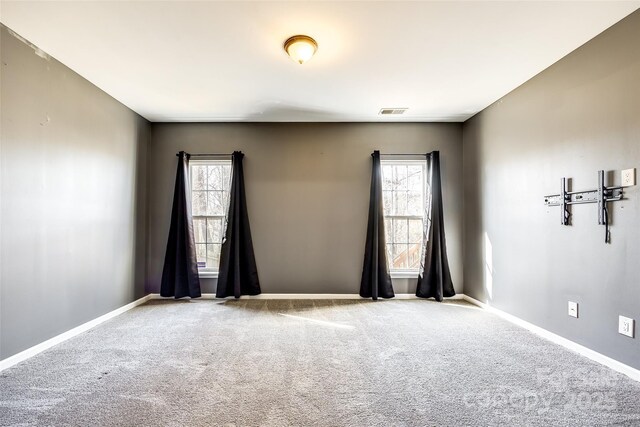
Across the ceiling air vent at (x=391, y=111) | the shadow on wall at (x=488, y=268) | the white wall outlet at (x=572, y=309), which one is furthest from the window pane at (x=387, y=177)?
the white wall outlet at (x=572, y=309)

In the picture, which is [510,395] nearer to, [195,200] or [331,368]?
[331,368]

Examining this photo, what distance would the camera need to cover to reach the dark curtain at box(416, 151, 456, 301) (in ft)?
13.7

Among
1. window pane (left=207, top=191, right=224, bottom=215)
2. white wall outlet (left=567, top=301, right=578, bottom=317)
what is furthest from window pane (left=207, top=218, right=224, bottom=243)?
white wall outlet (left=567, top=301, right=578, bottom=317)

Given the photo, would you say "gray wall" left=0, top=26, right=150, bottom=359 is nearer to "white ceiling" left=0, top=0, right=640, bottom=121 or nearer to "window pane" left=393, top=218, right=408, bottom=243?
"white ceiling" left=0, top=0, right=640, bottom=121

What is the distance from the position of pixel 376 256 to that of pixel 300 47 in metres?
2.71

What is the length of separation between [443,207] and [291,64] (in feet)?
9.30

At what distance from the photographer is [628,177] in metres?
2.14

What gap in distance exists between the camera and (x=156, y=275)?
14.1ft

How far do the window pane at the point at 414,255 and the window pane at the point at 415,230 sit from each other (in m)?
0.07

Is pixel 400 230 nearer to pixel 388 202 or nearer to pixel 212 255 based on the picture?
pixel 388 202

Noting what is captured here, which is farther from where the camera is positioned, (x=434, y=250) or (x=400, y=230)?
(x=400, y=230)

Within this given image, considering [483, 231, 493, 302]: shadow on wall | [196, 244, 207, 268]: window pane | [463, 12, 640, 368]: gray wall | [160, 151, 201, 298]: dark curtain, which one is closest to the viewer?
[463, 12, 640, 368]: gray wall

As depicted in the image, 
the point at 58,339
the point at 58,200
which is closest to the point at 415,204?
the point at 58,200

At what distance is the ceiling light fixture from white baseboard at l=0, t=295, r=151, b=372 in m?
3.09
